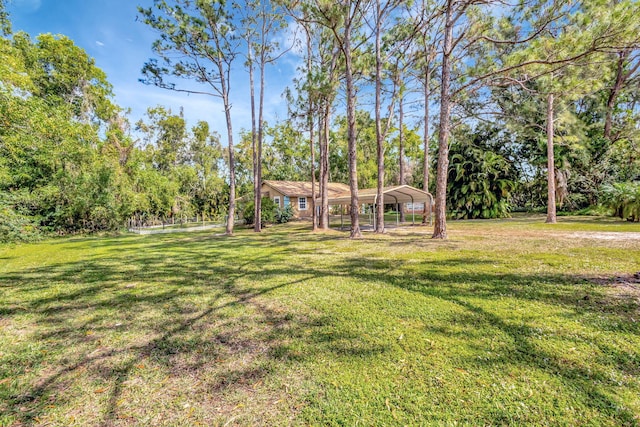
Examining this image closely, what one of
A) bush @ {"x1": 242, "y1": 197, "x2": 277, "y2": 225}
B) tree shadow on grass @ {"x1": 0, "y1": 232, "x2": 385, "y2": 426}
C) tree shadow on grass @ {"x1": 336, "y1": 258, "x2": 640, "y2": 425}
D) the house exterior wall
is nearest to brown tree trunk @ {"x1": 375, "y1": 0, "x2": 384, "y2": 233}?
tree shadow on grass @ {"x1": 336, "y1": 258, "x2": 640, "y2": 425}

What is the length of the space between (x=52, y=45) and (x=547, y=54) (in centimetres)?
3533

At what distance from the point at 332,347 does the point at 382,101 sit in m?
15.5

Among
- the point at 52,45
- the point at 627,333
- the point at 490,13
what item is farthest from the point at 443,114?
the point at 52,45

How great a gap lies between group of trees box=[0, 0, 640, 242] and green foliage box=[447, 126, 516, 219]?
0.36ft

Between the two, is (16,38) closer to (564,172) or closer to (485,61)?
(485,61)

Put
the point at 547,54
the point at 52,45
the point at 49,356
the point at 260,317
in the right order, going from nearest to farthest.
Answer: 1. the point at 49,356
2. the point at 260,317
3. the point at 547,54
4. the point at 52,45

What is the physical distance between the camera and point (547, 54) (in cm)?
816

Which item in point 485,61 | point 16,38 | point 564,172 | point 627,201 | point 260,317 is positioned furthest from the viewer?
point 16,38

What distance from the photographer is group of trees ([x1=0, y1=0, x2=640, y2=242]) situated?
8.02m

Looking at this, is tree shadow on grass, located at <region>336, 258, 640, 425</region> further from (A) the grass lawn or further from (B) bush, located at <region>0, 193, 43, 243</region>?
(B) bush, located at <region>0, 193, 43, 243</region>

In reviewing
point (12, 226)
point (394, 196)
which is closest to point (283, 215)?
point (394, 196)

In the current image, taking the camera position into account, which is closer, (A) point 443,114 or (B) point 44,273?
(B) point 44,273

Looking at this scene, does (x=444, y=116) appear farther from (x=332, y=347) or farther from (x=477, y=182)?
(x=477, y=182)

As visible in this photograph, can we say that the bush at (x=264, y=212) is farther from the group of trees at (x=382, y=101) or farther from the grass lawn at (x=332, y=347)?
the grass lawn at (x=332, y=347)
